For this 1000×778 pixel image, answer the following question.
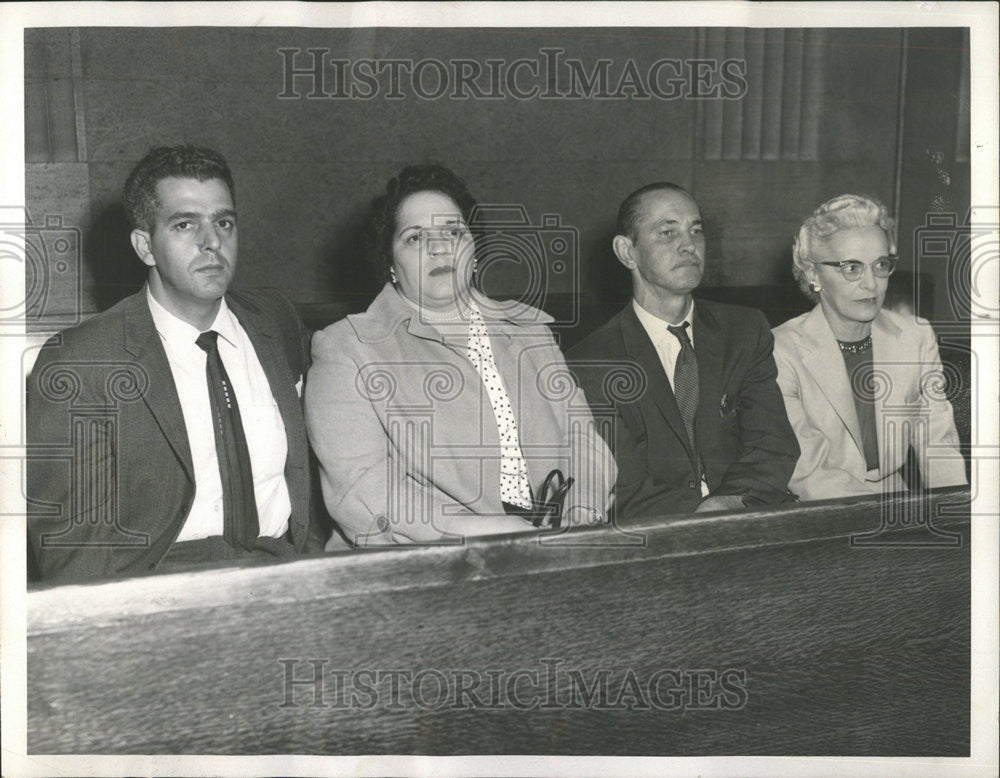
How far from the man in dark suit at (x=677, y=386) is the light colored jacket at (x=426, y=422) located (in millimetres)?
66

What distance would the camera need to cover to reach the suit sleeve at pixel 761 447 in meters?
2.16

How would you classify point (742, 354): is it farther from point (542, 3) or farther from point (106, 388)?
point (106, 388)

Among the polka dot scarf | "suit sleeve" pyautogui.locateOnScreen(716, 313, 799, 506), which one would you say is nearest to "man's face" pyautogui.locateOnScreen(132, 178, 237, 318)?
the polka dot scarf

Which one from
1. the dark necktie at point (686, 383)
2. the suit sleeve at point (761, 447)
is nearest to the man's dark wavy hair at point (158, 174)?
the dark necktie at point (686, 383)

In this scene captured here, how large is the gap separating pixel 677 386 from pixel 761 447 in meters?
0.21

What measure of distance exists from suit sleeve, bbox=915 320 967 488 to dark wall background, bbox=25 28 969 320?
7.0 inches

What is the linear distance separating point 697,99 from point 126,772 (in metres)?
1.71

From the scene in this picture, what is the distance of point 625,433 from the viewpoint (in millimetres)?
2127

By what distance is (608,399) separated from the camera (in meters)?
2.13

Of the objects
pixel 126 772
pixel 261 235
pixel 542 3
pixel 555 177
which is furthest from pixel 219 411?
pixel 542 3

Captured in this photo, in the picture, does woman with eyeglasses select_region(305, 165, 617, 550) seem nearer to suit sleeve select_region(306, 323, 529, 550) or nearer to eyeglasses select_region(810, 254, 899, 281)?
suit sleeve select_region(306, 323, 529, 550)

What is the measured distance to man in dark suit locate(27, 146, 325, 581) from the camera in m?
1.98

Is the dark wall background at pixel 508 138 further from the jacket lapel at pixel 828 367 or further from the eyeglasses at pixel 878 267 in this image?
the jacket lapel at pixel 828 367

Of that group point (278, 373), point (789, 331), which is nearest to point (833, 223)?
point (789, 331)
